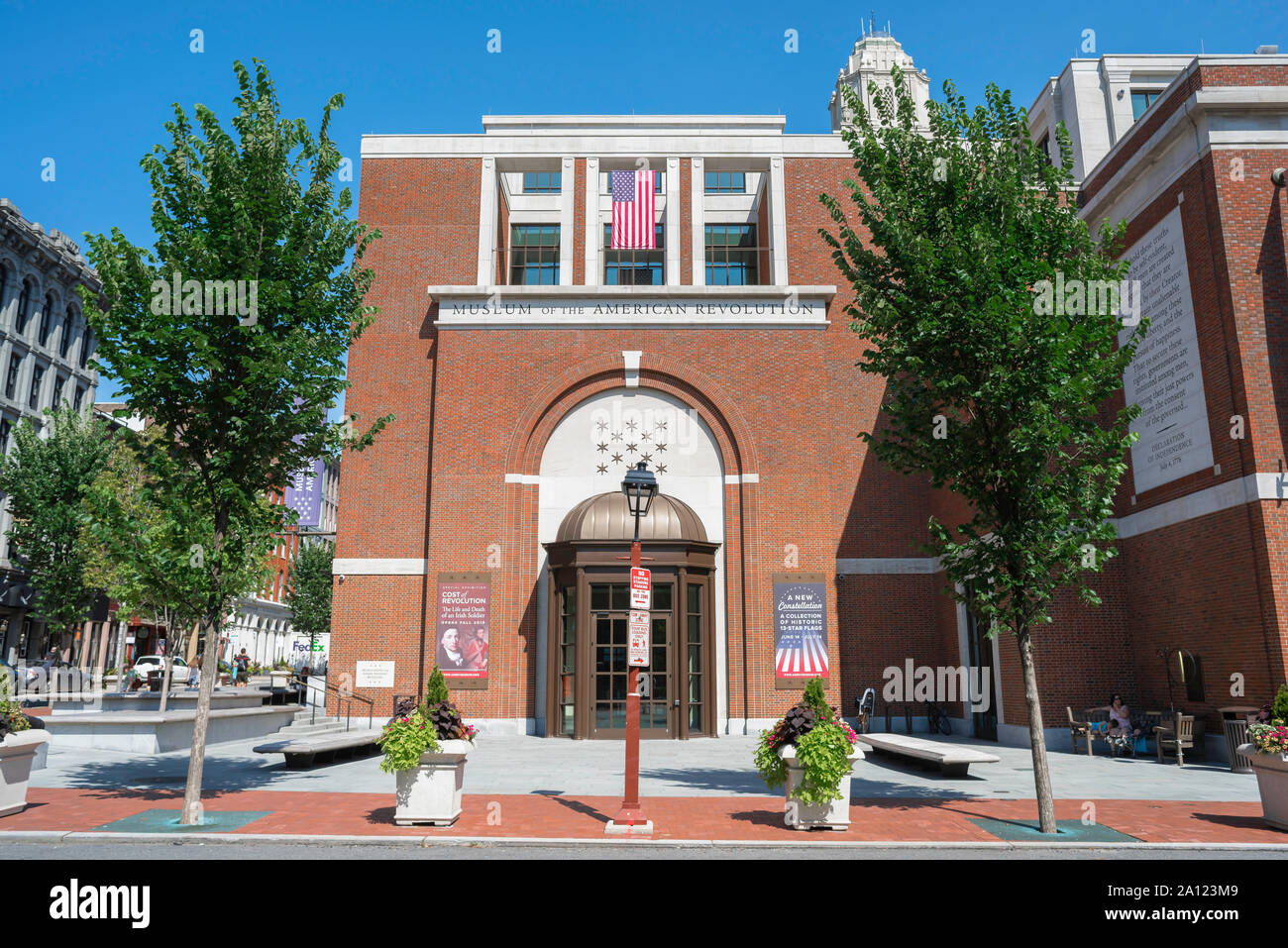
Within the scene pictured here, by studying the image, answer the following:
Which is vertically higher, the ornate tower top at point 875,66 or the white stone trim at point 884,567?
the ornate tower top at point 875,66

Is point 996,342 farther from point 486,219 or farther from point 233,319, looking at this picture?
point 486,219

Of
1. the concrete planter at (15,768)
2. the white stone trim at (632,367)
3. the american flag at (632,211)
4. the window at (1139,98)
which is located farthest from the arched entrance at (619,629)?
the window at (1139,98)

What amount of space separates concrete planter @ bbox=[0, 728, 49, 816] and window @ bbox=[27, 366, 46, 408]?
42353 millimetres

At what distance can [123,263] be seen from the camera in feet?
39.5

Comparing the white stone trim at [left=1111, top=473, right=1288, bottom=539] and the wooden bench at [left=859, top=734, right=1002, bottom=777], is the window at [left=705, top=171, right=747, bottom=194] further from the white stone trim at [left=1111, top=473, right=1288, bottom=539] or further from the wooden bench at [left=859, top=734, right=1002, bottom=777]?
the wooden bench at [left=859, top=734, right=1002, bottom=777]

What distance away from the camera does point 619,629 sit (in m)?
21.8

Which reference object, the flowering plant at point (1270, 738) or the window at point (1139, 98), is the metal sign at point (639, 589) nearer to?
the flowering plant at point (1270, 738)

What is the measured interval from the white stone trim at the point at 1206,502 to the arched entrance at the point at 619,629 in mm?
10531

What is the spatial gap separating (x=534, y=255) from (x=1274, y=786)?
24.0 m

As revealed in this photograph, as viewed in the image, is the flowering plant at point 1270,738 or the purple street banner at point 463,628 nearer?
the flowering plant at point 1270,738

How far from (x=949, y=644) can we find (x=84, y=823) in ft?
67.3

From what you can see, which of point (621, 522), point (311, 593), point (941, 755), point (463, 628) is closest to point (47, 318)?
point (311, 593)

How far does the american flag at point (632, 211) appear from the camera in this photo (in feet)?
81.1

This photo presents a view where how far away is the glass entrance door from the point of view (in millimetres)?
21531
